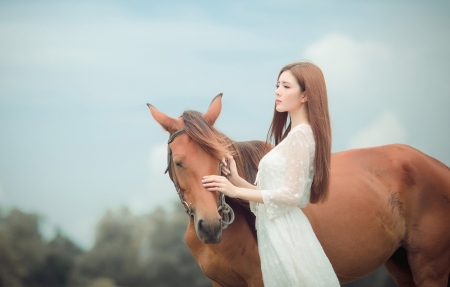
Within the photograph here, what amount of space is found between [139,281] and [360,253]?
94.0 inches

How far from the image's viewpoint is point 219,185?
196 cm

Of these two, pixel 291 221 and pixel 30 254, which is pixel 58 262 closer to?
pixel 30 254

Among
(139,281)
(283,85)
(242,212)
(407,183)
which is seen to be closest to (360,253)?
(407,183)

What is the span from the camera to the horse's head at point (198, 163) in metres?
1.97

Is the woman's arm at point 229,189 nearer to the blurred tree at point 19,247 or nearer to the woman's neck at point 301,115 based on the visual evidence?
the woman's neck at point 301,115

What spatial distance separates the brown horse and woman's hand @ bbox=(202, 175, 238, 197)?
194 millimetres

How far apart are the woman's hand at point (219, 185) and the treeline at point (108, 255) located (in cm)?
260

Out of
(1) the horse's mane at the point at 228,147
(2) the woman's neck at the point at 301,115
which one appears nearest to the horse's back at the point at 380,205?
(1) the horse's mane at the point at 228,147

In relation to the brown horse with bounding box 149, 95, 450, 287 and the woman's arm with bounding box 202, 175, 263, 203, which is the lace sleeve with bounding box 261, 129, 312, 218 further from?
the brown horse with bounding box 149, 95, 450, 287

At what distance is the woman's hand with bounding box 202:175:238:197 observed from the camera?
1.96 meters

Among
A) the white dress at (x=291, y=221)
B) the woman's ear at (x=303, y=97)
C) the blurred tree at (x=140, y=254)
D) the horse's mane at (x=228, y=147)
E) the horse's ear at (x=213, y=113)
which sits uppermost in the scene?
the horse's ear at (x=213, y=113)

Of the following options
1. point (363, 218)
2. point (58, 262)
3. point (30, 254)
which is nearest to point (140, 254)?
point (58, 262)

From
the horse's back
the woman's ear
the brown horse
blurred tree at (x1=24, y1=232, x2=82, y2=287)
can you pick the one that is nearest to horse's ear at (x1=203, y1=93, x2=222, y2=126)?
the brown horse

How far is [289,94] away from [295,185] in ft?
1.35
